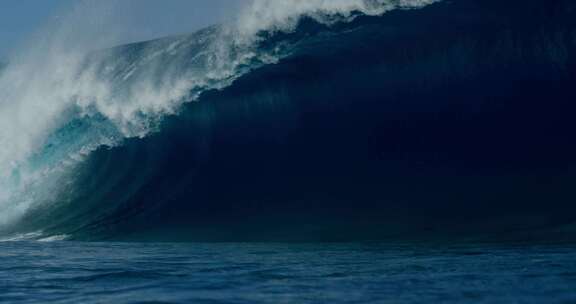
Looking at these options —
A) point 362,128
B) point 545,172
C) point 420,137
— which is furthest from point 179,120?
point 545,172

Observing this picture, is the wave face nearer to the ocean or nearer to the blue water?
the ocean

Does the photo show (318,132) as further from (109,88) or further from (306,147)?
(109,88)

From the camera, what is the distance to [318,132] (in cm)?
1188

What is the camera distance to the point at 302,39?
40.9 ft

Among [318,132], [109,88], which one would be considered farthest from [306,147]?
[109,88]

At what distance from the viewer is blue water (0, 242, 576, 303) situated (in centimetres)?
432

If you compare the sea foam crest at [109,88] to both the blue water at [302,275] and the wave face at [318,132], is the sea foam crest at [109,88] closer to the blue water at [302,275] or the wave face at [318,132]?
the wave face at [318,132]

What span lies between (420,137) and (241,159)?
3.26 meters

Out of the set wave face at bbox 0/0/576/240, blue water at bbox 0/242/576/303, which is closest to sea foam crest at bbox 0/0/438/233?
wave face at bbox 0/0/576/240

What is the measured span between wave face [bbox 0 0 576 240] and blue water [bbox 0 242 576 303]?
82.0 inches

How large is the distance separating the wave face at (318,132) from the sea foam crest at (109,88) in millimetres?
37

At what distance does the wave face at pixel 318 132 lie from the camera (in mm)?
9758

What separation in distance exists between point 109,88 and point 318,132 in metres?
5.03

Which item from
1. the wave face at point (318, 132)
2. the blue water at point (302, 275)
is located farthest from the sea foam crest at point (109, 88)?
the blue water at point (302, 275)
